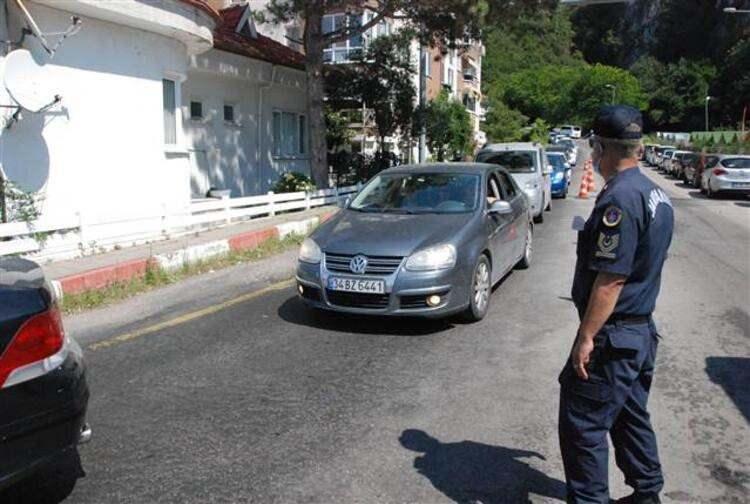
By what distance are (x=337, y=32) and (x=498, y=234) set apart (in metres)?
13.3

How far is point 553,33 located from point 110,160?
11081 cm

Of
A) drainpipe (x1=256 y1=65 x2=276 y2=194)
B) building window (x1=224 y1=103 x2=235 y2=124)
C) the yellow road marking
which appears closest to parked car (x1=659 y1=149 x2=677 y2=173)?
drainpipe (x1=256 y1=65 x2=276 y2=194)

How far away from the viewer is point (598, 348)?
3.01m

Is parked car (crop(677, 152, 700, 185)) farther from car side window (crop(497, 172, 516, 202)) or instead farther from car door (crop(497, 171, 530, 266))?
car side window (crop(497, 172, 516, 202))

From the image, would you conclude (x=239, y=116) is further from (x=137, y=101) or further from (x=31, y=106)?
(x=31, y=106)


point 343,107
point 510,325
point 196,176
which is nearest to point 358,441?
point 510,325

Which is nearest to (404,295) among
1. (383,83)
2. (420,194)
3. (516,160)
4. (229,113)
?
(420,194)

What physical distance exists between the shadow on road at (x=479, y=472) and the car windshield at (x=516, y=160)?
12482 millimetres

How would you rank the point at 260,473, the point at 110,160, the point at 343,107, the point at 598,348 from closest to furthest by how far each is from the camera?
1. the point at 598,348
2. the point at 260,473
3. the point at 110,160
4. the point at 343,107

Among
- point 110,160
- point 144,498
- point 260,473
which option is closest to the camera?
point 144,498

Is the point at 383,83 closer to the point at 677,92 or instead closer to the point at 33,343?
the point at 33,343

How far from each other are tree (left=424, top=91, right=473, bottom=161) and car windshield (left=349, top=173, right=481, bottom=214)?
16392mm

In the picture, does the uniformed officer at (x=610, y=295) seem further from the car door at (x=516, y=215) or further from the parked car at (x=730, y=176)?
the parked car at (x=730, y=176)

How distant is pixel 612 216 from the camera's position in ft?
9.46
